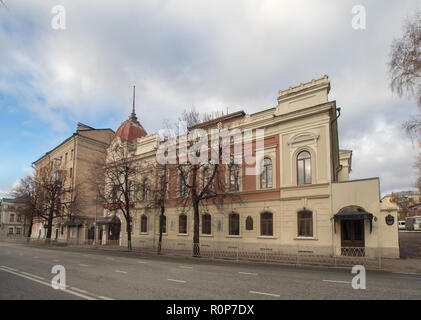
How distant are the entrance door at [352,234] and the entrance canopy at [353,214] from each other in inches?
32.4

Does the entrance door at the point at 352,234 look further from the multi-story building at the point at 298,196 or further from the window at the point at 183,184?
the window at the point at 183,184

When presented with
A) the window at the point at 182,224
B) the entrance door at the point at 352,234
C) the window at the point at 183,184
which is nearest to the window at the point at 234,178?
the window at the point at 183,184

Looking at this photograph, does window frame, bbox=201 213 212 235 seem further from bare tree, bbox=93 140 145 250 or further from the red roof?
the red roof

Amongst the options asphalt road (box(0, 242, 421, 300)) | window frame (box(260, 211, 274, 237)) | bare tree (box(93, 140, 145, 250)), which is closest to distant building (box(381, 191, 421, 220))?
window frame (box(260, 211, 274, 237))

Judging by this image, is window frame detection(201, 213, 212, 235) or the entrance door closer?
the entrance door

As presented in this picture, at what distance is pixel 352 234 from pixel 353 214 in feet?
6.27

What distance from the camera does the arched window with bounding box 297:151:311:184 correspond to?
21859 mm

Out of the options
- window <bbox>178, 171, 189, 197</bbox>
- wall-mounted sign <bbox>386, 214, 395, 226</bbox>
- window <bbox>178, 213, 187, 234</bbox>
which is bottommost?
window <bbox>178, 213, 187, 234</bbox>

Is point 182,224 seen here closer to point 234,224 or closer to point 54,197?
point 234,224

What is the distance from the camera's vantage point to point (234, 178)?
82.8 ft

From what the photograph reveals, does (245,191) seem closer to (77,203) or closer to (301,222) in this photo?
(301,222)

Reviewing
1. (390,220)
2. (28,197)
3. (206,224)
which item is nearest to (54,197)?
(28,197)

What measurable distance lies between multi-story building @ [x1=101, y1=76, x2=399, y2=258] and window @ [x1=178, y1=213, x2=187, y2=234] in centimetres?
50

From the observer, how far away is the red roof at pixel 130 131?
4162cm
